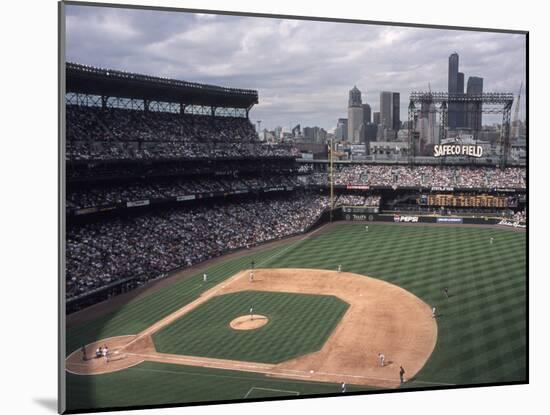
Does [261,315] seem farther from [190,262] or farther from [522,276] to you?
[522,276]

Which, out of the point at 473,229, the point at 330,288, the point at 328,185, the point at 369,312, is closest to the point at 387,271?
the point at 330,288

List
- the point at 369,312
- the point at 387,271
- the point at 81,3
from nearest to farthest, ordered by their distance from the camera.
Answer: the point at 81,3 < the point at 369,312 < the point at 387,271

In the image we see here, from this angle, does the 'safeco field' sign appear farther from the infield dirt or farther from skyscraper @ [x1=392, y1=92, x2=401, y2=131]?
the infield dirt

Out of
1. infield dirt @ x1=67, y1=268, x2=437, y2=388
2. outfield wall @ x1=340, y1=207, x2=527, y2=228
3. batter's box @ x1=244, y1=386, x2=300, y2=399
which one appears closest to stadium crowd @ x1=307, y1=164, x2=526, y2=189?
outfield wall @ x1=340, y1=207, x2=527, y2=228

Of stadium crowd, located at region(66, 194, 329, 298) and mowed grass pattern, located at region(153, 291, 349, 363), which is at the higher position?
stadium crowd, located at region(66, 194, 329, 298)

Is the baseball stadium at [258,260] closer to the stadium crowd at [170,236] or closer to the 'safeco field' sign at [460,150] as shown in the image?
the stadium crowd at [170,236]

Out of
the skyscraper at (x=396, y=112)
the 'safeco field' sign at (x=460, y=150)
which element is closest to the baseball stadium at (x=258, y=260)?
the 'safeco field' sign at (x=460, y=150)
